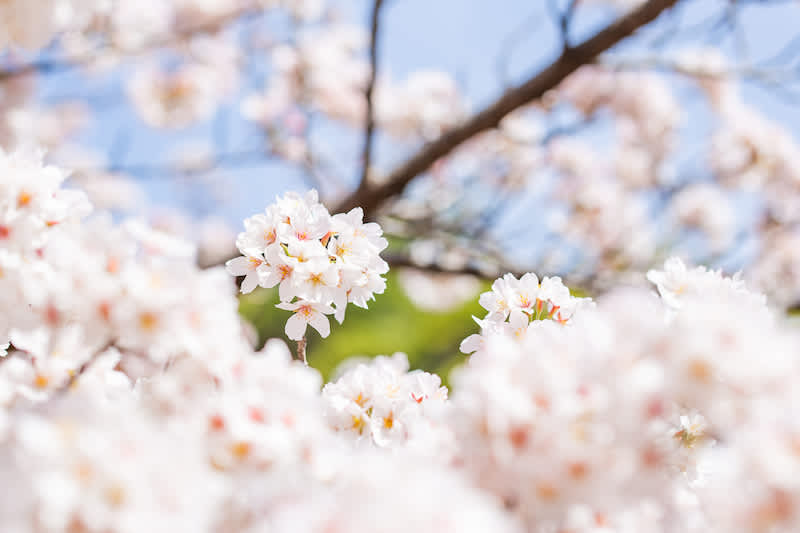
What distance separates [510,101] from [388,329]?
727 centimetres

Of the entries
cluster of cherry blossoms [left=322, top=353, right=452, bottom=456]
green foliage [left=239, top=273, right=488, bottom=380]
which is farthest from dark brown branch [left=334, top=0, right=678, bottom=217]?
green foliage [left=239, top=273, right=488, bottom=380]

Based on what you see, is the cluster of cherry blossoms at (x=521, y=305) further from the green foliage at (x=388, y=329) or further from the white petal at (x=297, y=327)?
the green foliage at (x=388, y=329)

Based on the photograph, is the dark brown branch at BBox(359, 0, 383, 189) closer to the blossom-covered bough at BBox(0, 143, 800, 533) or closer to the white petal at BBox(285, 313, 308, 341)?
the white petal at BBox(285, 313, 308, 341)

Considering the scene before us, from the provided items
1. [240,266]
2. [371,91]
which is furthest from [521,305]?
[371,91]

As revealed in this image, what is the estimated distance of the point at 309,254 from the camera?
3.62 ft

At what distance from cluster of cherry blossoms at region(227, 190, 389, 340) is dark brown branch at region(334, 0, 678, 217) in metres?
1.39

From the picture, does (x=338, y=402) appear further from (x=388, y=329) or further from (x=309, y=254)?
(x=388, y=329)

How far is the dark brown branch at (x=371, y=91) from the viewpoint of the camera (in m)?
2.19

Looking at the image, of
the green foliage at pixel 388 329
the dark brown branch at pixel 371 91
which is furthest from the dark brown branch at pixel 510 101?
the green foliage at pixel 388 329

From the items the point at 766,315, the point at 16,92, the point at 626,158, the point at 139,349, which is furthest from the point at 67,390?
the point at 626,158

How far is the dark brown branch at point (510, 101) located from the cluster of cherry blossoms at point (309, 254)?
139 cm

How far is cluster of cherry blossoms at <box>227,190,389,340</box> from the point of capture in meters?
1.12

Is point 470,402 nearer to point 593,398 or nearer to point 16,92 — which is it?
point 593,398

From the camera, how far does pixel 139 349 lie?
754 mm
